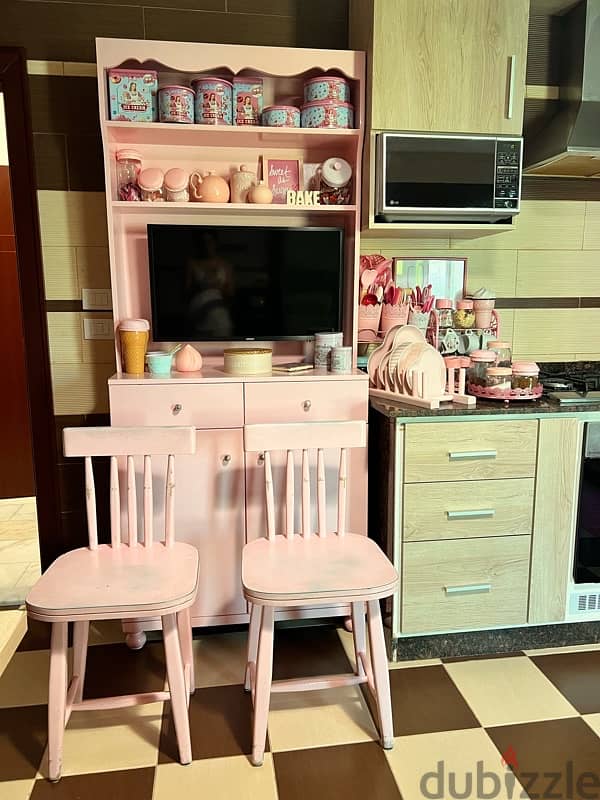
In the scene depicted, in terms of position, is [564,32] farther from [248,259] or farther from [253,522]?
[253,522]

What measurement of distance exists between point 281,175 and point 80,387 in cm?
111

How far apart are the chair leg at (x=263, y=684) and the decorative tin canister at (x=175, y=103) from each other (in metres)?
1.57

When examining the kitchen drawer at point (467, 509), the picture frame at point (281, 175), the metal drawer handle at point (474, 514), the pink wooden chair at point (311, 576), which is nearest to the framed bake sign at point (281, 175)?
the picture frame at point (281, 175)

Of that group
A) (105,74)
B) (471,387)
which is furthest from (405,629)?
(105,74)

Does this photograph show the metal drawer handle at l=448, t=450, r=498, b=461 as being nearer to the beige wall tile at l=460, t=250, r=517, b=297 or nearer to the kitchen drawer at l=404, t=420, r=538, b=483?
the kitchen drawer at l=404, t=420, r=538, b=483

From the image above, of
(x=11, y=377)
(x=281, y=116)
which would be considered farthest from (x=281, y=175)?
(x=11, y=377)

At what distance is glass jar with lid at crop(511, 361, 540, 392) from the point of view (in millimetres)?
2119

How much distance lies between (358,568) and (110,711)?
892 millimetres

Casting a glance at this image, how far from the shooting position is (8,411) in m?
3.76

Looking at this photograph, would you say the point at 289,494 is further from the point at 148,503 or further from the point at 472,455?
the point at 472,455

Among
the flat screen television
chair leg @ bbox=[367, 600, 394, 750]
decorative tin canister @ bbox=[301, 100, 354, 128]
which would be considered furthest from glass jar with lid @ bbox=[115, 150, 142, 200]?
chair leg @ bbox=[367, 600, 394, 750]

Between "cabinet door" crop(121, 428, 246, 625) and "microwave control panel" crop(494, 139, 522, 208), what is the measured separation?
122 centimetres

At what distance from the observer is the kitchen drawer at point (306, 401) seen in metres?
2.05

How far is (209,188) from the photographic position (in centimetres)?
211
